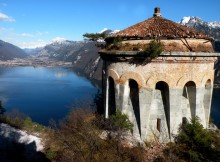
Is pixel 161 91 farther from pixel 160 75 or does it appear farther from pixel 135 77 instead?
pixel 135 77

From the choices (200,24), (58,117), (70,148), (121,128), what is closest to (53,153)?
(70,148)

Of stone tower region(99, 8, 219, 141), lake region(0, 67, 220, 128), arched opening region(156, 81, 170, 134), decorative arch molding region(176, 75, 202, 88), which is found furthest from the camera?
lake region(0, 67, 220, 128)

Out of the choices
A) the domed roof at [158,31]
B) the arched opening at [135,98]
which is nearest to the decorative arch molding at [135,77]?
the arched opening at [135,98]

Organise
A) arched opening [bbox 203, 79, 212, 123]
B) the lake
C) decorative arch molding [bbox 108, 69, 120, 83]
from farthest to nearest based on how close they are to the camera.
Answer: the lake
arched opening [bbox 203, 79, 212, 123]
decorative arch molding [bbox 108, 69, 120, 83]

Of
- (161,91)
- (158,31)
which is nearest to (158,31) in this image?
(158,31)

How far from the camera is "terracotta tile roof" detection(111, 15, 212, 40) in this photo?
43.6 feet

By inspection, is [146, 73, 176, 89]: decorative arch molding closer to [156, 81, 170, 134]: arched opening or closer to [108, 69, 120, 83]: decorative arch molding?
[156, 81, 170, 134]: arched opening

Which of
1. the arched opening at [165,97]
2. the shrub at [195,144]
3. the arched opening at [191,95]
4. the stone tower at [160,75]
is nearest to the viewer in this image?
the shrub at [195,144]

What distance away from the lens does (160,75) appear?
13.3m

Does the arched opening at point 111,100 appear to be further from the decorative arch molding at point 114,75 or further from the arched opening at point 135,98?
the arched opening at point 135,98

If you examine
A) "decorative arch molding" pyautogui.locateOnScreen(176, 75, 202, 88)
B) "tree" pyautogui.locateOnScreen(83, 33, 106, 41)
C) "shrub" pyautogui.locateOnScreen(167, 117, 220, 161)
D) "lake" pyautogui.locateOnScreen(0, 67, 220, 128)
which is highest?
"tree" pyautogui.locateOnScreen(83, 33, 106, 41)

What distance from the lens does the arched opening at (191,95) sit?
14.1 meters

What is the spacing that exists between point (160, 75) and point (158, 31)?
2237 mm

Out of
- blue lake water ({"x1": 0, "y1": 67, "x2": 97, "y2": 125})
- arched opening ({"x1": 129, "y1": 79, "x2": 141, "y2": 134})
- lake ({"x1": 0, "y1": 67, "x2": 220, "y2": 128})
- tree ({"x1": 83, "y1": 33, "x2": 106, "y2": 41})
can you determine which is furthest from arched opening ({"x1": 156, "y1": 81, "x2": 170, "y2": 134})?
blue lake water ({"x1": 0, "y1": 67, "x2": 97, "y2": 125})
